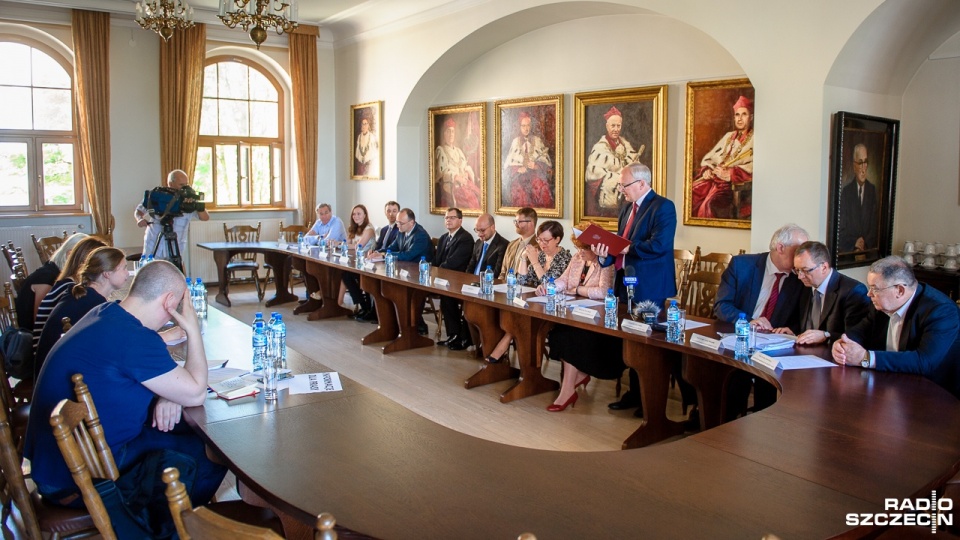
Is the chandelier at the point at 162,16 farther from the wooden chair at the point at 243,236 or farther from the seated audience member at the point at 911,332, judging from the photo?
the seated audience member at the point at 911,332

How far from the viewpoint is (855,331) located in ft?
12.5

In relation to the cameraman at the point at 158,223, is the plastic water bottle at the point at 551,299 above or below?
below

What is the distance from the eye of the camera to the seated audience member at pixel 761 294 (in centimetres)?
433

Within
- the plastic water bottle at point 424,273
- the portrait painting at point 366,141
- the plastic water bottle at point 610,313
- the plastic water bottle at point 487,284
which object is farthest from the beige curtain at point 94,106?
the plastic water bottle at point 610,313

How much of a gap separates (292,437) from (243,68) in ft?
31.6

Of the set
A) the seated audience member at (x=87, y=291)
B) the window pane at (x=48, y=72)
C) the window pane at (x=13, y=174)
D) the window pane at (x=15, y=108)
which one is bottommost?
the seated audience member at (x=87, y=291)

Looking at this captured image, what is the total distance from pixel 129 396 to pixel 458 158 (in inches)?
300

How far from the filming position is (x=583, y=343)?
5.20 metres

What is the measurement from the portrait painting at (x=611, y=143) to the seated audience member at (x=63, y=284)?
5004 millimetres

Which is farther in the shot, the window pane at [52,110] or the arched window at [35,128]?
the window pane at [52,110]

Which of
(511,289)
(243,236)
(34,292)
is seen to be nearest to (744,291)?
(511,289)

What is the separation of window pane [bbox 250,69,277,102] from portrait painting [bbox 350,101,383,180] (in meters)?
1.27

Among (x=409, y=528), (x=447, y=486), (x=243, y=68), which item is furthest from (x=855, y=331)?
(x=243, y=68)

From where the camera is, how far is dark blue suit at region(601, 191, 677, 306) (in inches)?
208
